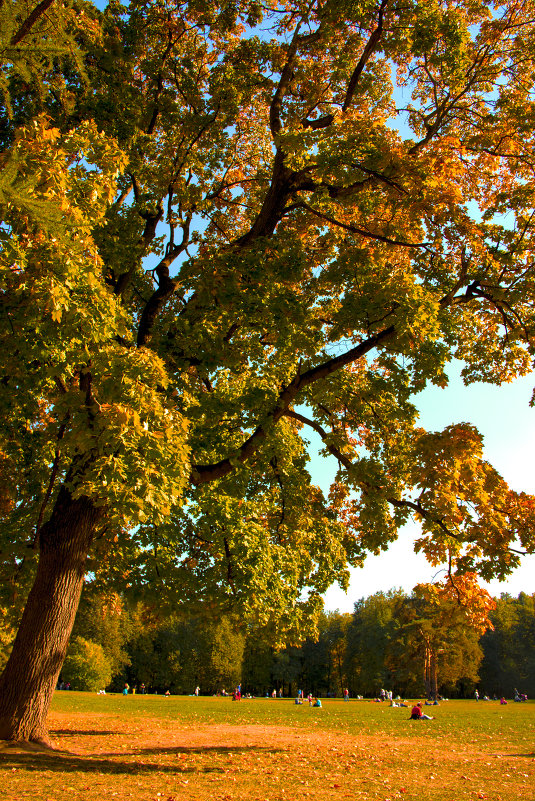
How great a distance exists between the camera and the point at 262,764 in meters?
10.8

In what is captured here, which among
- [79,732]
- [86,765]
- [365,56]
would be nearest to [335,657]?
[79,732]

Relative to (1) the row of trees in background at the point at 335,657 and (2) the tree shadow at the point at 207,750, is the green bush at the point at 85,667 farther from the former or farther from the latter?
(2) the tree shadow at the point at 207,750

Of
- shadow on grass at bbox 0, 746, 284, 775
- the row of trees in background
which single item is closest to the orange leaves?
shadow on grass at bbox 0, 746, 284, 775

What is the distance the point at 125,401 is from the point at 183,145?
8.17 m

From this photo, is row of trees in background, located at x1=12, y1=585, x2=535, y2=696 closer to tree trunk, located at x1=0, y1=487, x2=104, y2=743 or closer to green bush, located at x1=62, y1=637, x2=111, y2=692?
green bush, located at x1=62, y1=637, x2=111, y2=692

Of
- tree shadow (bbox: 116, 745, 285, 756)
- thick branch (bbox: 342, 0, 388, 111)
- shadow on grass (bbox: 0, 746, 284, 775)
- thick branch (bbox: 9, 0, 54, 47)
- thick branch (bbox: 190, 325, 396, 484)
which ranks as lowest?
tree shadow (bbox: 116, 745, 285, 756)

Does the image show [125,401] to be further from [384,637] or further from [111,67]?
[384,637]

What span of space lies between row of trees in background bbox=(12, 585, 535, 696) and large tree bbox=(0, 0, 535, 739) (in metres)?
43.4

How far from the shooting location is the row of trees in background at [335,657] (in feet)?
180

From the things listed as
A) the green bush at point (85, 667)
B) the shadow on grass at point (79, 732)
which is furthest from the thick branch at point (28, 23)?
the green bush at point (85, 667)

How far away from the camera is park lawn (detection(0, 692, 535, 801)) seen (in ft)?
25.0

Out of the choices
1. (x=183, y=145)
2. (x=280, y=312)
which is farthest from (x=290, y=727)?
(x=183, y=145)

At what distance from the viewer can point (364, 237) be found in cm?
1175

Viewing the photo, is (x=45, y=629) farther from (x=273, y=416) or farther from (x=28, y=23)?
(x=28, y=23)
